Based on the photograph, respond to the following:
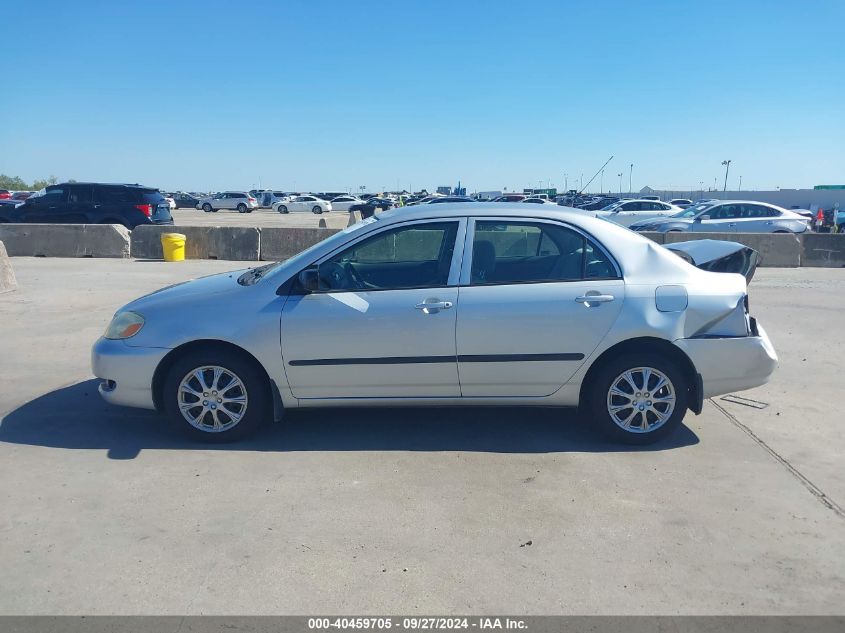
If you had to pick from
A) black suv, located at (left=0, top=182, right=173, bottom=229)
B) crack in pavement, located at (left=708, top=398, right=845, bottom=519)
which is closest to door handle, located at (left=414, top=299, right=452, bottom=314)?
crack in pavement, located at (left=708, top=398, right=845, bottom=519)

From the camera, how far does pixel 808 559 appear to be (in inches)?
139

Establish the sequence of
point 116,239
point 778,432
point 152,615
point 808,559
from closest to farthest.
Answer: point 152,615 → point 808,559 → point 778,432 → point 116,239

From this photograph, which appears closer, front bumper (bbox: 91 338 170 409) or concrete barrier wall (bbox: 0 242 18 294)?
front bumper (bbox: 91 338 170 409)

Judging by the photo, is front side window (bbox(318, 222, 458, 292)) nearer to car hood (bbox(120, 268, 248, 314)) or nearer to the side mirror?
the side mirror

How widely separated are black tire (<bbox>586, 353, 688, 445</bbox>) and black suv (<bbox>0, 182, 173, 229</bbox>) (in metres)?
18.2

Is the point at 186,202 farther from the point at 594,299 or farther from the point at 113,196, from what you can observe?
the point at 594,299

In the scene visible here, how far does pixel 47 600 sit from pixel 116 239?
14.6m

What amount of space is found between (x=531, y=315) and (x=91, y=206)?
61.3 feet

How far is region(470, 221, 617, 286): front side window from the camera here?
493cm

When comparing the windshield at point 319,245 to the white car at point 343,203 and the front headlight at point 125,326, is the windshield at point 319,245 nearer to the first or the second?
the front headlight at point 125,326

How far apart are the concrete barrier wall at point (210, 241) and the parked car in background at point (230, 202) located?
4321cm

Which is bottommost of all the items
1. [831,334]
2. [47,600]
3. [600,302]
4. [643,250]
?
[47,600]

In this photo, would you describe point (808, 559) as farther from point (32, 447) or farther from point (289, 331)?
point (32, 447)

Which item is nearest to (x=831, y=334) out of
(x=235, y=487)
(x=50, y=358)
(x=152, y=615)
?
(x=235, y=487)
